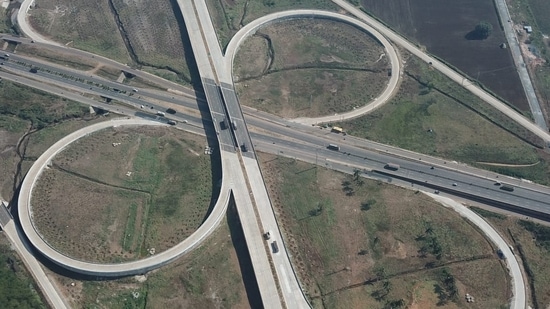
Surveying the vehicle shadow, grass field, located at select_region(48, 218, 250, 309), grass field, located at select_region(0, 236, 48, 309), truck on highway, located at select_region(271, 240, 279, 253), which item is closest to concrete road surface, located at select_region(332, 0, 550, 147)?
truck on highway, located at select_region(271, 240, 279, 253)

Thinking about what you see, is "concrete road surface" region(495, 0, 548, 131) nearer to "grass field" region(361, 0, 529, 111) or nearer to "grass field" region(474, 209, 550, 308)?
"grass field" region(361, 0, 529, 111)

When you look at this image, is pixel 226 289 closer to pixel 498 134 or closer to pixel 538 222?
pixel 538 222

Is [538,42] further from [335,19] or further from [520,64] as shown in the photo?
[335,19]

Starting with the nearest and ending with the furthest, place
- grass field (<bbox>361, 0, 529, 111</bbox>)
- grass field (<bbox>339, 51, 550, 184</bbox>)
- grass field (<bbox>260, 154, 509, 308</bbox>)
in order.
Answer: grass field (<bbox>260, 154, 509, 308</bbox>)
grass field (<bbox>339, 51, 550, 184</bbox>)
grass field (<bbox>361, 0, 529, 111</bbox>)

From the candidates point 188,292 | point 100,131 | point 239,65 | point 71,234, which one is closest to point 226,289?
point 188,292

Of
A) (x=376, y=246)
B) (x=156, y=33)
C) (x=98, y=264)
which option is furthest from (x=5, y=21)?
(x=376, y=246)

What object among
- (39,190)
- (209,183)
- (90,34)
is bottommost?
(209,183)

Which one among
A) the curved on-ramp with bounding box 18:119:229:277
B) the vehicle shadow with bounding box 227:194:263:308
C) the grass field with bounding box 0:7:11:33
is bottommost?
the vehicle shadow with bounding box 227:194:263:308
